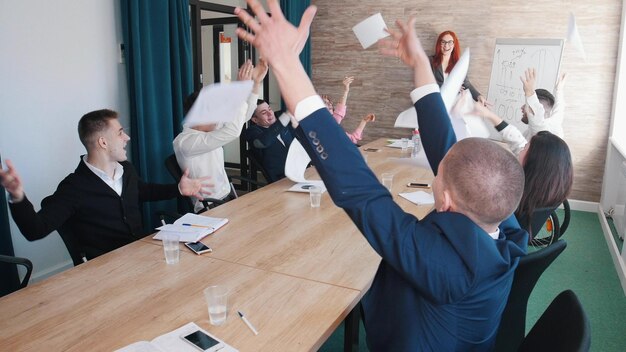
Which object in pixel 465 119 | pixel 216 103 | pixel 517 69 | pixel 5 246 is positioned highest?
pixel 517 69

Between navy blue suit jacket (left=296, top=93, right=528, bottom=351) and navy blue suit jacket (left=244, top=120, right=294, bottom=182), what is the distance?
2334 mm

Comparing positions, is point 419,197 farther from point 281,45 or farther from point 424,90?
point 281,45

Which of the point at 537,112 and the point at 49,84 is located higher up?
the point at 49,84

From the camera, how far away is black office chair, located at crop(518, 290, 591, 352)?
37.4 inches

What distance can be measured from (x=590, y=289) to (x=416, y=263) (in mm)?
2884

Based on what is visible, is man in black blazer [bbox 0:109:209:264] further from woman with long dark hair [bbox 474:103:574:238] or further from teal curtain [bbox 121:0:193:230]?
woman with long dark hair [bbox 474:103:574:238]

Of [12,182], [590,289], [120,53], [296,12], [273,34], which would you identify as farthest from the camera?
[296,12]

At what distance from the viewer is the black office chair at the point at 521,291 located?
1.45 meters

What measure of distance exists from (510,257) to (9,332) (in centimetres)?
144

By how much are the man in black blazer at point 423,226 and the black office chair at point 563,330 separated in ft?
0.38

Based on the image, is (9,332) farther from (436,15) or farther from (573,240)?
(436,15)

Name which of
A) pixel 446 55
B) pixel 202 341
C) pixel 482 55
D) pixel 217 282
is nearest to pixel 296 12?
pixel 446 55

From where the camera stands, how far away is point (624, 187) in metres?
4.25

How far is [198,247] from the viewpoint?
1905mm
